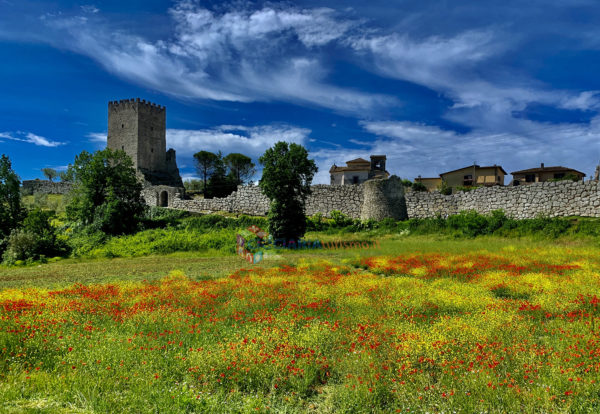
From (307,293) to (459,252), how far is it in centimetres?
1127

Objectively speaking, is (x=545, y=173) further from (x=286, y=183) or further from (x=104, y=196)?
(x=104, y=196)

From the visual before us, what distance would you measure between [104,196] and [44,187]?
38.4 m

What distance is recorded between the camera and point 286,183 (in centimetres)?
2620

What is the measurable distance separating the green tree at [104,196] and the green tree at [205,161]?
34602 mm

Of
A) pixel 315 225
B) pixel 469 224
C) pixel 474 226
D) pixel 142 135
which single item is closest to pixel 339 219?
pixel 315 225

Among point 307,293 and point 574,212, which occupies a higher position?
point 574,212

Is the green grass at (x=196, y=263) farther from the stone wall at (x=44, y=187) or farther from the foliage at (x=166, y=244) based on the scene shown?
the stone wall at (x=44, y=187)

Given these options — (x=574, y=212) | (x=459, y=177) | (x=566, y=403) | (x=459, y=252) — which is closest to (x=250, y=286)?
(x=566, y=403)

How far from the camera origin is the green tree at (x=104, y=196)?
3119 cm

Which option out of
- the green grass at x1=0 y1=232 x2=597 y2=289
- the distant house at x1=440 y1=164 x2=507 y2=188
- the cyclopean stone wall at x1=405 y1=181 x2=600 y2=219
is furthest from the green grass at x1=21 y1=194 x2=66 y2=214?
the distant house at x1=440 y1=164 x2=507 y2=188

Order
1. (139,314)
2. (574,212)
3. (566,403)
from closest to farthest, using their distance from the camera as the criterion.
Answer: (566,403), (139,314), (574,212)

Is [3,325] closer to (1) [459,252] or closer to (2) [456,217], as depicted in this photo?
(1) [459,252]

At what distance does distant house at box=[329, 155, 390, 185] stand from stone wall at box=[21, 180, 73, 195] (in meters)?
44.5

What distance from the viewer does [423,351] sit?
6113 millimetres
